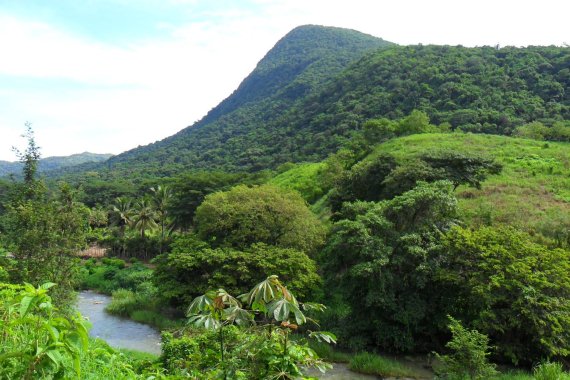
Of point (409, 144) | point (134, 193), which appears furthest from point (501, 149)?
point (134, 193)

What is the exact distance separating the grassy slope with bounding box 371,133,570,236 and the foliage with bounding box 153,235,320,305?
830 cm

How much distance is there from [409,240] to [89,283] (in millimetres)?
28919

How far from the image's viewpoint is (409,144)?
36656 millimetres

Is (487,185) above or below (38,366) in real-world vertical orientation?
below

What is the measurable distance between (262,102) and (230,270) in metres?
118

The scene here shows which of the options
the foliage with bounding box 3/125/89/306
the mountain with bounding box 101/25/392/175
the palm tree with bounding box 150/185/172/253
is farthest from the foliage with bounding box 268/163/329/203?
the mountain with bounding box 101/25/392/175

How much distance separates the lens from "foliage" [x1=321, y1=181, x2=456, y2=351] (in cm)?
1638

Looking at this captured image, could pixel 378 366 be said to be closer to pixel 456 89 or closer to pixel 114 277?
pixel 114 277

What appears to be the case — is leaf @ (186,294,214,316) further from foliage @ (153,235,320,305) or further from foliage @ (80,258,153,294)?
foliage @ (80,258,153,294)

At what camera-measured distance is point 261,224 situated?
23188mm

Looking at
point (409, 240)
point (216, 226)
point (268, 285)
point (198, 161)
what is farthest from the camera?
point (198, 161)

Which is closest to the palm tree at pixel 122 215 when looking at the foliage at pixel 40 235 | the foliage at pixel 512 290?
the foliage at pixel 40 235

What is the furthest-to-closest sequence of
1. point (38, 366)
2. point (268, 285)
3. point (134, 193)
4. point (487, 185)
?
point (134, 193)
point (487, 185)
point (268, 285)
point (38, 366)

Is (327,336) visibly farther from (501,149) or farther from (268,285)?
(501,149)
